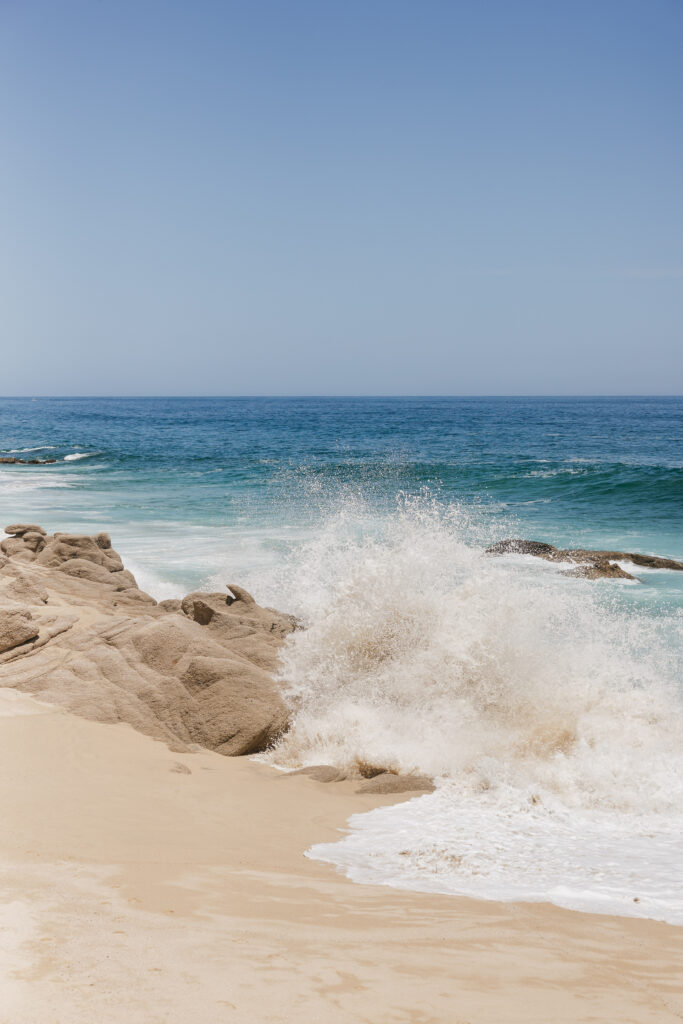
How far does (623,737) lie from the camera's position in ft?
20.2

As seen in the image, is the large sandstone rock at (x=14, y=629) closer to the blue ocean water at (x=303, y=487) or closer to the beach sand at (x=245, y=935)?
the beach sand at (x=245, y=935)

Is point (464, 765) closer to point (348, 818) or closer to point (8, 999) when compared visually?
point (348, 818)

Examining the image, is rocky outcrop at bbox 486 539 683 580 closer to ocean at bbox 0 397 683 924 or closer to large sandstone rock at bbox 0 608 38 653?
ocean at bbox 0 397 683 924

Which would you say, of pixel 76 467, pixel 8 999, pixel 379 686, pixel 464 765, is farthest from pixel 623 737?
pixel 76 467

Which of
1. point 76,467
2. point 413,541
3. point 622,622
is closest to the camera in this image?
point 413,541

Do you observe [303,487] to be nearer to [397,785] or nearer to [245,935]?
[397,785]

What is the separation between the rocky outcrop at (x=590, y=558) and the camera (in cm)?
1337

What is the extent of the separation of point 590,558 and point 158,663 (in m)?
9.78

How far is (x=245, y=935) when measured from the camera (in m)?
3.19

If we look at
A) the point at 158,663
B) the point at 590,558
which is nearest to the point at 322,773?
the point at 158,663

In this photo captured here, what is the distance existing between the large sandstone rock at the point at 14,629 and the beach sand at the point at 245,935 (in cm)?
201

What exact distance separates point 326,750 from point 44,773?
2096 mm

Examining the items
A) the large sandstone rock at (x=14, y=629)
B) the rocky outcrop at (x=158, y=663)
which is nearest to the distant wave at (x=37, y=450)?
the rocky outcrop at (x=158, y=663)

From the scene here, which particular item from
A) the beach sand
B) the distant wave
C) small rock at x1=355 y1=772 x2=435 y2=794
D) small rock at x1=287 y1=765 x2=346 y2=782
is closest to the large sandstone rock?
the beach sand
